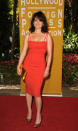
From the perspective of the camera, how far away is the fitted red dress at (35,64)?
2701 mm

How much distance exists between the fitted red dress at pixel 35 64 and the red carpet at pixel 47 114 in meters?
0.58

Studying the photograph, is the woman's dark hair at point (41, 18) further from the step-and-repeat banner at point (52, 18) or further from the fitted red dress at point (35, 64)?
the step-and-repeat banner at point (52, 18)

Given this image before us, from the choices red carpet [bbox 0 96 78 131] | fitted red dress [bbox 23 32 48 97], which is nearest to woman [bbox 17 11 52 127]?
fitted red dress [bbox 23 32 48 97]

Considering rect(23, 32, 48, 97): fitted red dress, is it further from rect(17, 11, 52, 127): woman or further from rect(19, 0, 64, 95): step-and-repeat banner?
rect(19, 0, 64, 95): step-and-repeat banner

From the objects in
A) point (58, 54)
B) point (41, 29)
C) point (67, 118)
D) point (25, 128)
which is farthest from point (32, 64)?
point (58, 54)

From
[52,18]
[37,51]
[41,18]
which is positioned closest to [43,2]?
[52,18]

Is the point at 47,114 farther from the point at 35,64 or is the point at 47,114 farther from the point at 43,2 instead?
the point at 43,2

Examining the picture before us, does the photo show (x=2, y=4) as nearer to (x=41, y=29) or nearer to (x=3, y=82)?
(x=3, y=82)

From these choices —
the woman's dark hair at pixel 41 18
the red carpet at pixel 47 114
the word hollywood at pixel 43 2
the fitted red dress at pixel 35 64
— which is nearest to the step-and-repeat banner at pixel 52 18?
the word hollywood at pixel 43 2

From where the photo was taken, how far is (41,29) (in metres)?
2.81

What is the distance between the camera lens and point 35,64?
9.05 feet

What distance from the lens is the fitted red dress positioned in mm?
2701

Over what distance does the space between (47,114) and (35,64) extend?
3.60ft

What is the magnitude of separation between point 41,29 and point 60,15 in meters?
1.27
